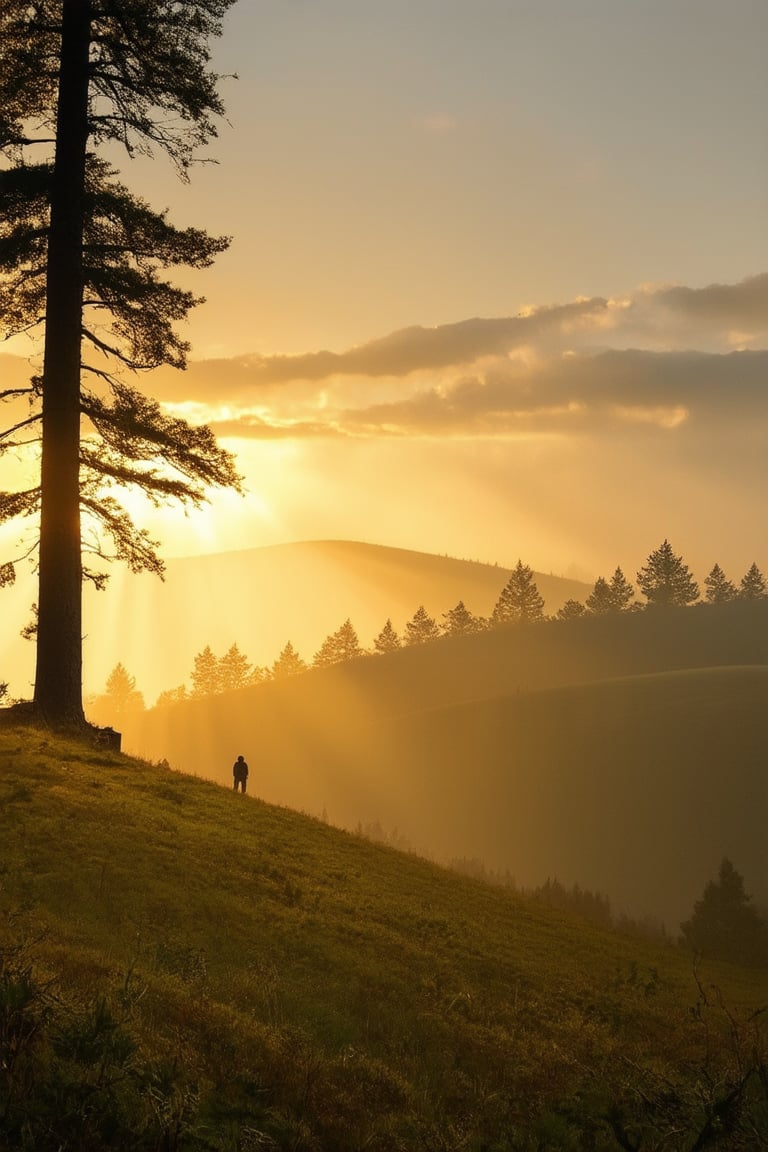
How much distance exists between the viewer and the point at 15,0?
19.4m

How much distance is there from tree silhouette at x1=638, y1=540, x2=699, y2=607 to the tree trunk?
177 m

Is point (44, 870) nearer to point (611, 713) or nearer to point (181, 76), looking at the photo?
point (181, 76)

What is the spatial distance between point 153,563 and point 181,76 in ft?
33.4

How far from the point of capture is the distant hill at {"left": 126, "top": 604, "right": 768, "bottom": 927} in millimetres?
110250

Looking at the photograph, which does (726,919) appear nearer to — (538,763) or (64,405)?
(64,405)

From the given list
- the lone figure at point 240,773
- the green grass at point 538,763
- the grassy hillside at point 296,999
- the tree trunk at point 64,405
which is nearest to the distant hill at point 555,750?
the green grass at point 538,763

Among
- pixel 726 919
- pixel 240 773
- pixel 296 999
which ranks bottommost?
pixel 726 919

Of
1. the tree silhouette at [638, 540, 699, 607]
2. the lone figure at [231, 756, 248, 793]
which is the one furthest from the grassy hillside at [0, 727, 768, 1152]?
the tree silhouette at [638, 540, 699, 607]

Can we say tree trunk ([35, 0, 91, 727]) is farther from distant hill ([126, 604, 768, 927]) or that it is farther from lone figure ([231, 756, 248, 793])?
distant hill ([126, 604, 768, 927])

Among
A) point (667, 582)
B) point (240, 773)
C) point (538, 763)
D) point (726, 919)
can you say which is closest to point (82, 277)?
point (240, 773)

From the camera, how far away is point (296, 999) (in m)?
9.50

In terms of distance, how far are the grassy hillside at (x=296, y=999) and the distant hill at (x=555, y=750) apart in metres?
87.8

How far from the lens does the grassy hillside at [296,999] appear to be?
5441 millimetres

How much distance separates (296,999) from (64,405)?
13.7 metres
